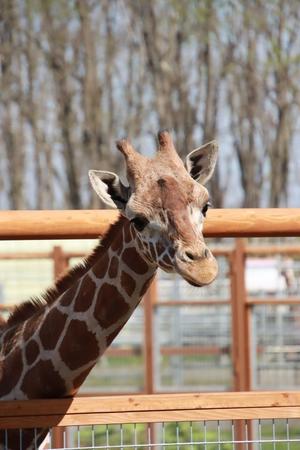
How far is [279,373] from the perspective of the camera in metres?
13.0

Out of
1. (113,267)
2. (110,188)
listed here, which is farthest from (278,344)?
(110,188)

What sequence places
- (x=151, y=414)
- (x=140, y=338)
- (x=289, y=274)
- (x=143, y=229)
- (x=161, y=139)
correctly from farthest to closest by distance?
(x=140, y=338)
(x=289, y=274)
(x=161, y=139)
(x=143, y=229)
(x=151, y=414)

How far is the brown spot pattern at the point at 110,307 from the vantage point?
5.12 metres

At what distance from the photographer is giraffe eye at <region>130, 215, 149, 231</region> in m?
4.84

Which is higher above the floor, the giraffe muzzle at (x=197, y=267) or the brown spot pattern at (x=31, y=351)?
the giraffe muzzle at (x=197, y=267)

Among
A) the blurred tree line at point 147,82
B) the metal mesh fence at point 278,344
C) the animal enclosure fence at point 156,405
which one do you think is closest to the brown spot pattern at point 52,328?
the animal enclosure fence at point 156,405

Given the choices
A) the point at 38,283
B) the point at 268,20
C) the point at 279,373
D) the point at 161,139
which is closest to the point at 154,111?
the point at 268,20

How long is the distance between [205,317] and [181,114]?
44.8ft

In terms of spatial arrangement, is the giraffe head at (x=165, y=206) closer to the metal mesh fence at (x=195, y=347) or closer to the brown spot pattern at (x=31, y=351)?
the brown spot pattern at (x=31, y=351)

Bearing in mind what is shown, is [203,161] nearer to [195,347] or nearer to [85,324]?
[85,324]

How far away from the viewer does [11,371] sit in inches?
208

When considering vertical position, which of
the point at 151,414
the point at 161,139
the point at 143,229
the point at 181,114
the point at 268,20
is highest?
the point at 268,20

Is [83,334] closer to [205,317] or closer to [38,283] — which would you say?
[205,317]

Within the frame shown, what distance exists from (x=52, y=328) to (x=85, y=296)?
0.20 m
